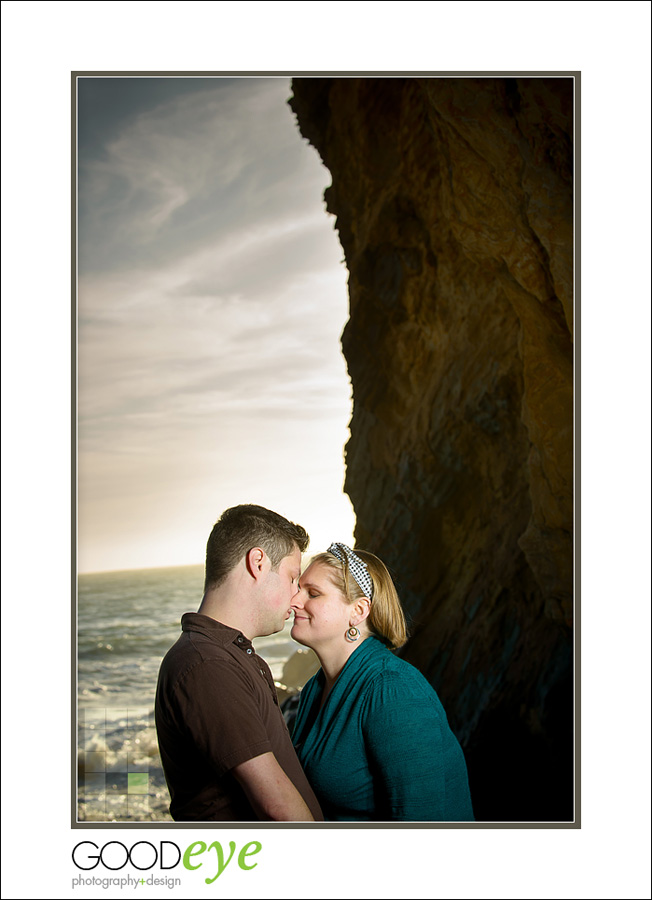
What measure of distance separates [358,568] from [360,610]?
→ 0.53 feet

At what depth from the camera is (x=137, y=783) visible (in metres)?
3.33

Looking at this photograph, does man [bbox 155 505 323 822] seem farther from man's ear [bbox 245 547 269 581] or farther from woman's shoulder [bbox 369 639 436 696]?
woman's shoulder [bbox 369 639 436 696]

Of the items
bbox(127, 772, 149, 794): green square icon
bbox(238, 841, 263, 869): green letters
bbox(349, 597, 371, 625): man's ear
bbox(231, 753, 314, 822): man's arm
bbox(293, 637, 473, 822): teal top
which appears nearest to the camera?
bbox(231, 753, 314, 822): man's arm

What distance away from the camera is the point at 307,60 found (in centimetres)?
299

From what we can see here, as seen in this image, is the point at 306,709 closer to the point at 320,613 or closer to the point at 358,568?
the point at 320,613

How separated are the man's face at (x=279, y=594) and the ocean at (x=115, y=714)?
1.12 meters

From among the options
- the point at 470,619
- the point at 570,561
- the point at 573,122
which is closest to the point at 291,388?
the point at 470,619

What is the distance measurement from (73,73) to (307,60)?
988 mm

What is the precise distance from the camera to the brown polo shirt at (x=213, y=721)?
2217 mm

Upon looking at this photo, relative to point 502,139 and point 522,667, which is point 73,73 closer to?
point 502,139

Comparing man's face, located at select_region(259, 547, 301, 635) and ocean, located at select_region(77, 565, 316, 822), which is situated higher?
man's face, located at select_region(259, 547, 301, 635)

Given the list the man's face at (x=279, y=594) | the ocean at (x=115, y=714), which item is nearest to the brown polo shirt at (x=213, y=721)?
the man's face at (x=279, y=594)

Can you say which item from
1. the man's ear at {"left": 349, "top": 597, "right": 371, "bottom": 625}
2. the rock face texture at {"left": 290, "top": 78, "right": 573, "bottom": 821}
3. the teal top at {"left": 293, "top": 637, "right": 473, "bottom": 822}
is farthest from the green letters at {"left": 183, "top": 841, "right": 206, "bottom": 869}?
the rock face texture at {"left": 290, "top": 78, "right": 573, "bottom": 821}

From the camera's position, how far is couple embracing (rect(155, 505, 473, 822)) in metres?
2.24
